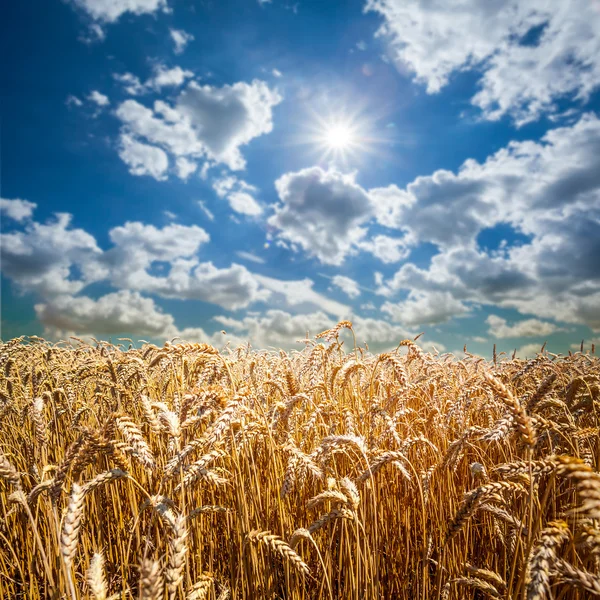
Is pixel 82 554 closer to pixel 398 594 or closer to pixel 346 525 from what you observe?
pixel 346 525

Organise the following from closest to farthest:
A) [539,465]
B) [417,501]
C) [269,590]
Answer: [539,465], [269,590], [417,501]

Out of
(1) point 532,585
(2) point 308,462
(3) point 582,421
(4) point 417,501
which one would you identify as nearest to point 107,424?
(2) point 308,462

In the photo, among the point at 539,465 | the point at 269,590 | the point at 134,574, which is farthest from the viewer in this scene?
the point at 134,574

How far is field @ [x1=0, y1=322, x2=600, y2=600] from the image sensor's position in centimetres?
143

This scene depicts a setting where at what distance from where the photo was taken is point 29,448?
3359mm

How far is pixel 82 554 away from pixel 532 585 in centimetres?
282

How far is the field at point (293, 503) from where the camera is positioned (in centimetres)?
143

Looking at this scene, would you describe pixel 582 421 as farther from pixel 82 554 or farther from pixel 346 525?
pixel 82 554

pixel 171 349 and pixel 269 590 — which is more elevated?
pixel 171 349

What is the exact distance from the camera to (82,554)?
2.64 m

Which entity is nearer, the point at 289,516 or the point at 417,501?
the point at 289,516

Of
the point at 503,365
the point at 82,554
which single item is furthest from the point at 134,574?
the point at 503,365

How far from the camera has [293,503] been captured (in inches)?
106

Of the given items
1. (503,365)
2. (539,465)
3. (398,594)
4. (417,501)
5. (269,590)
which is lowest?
(398,594)
